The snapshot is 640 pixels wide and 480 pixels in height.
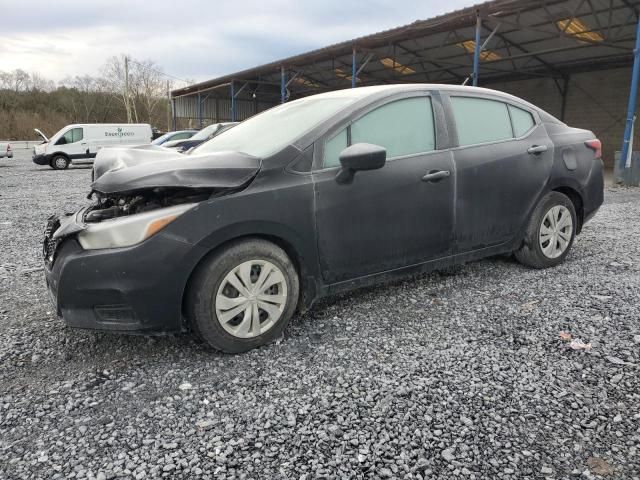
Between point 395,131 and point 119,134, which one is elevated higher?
point 119,134

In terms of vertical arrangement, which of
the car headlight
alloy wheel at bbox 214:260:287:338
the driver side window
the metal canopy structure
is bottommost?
alloy wheel at bbox 214:260:287:338

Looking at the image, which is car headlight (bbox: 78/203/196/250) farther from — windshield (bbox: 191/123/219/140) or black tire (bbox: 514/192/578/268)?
windshield (bbox: 191/123/219/140)

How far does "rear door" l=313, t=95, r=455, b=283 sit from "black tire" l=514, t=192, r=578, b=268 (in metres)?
1.00

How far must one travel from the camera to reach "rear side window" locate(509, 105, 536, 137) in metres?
3.88

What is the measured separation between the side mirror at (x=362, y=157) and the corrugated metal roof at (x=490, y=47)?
12.5 metres

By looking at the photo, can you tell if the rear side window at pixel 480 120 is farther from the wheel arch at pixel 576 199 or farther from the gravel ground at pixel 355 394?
the gravel ground at pixel 355 394

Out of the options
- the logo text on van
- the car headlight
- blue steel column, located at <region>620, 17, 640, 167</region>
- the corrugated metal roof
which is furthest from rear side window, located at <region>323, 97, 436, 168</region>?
the logo text on van

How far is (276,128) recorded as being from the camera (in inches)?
129

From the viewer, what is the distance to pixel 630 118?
11.7 m

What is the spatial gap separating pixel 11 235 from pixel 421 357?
579cm

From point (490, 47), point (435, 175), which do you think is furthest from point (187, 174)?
point (490, 47)

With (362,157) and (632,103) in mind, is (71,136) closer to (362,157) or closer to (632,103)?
(632,103)

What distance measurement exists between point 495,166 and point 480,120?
1.29 feet

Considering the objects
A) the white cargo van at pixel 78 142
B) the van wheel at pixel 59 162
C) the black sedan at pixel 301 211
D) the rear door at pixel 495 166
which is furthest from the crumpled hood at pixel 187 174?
the van wheel at pixel 59 162
